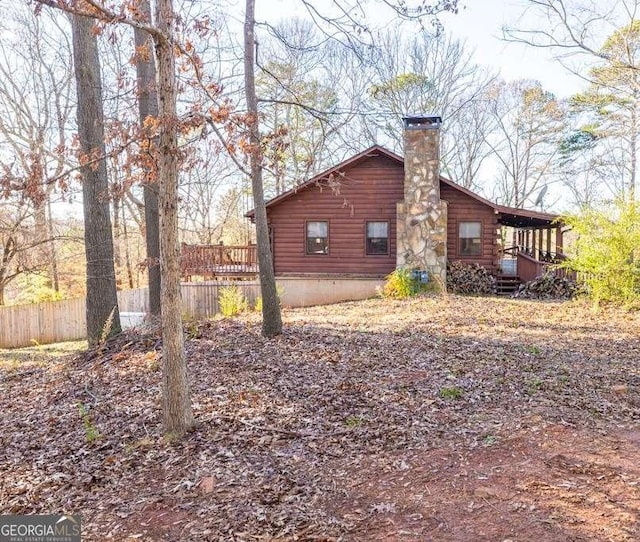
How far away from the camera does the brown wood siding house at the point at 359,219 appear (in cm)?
1505

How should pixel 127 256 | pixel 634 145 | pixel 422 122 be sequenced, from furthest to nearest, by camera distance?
pixel 127 256, pixel 634 145, pixel 422 122

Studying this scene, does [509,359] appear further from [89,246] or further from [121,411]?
[89,246]

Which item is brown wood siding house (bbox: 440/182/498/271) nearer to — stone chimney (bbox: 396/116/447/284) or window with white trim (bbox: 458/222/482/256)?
window with white trim (bbox: 458/222/482/256)

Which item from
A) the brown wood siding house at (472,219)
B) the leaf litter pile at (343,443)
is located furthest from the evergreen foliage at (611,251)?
the brown wood siding house at (472,219)

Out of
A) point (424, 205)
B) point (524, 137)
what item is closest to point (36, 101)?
point (424, 205)

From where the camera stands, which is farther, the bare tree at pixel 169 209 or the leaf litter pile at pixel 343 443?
the bare tree at pixel 169 209

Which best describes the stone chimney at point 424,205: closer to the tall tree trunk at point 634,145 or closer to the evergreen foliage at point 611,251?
the evergreen foliage at point 611,251

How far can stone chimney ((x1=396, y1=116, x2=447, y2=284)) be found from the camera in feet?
46.3

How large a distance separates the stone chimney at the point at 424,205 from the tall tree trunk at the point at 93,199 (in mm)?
8527

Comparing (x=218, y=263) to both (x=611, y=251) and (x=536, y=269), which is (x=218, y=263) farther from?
(x=611, y=251)

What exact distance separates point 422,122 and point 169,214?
12.0 m

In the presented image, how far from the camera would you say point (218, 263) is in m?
16.2

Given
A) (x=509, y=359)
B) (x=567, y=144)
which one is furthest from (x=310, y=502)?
(x=567, y=144)

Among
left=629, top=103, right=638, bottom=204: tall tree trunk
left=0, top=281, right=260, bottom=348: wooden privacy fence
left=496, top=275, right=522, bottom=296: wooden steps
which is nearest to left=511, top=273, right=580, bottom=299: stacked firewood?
left=496, top=275, right=522, bottom=296: wooden steps
